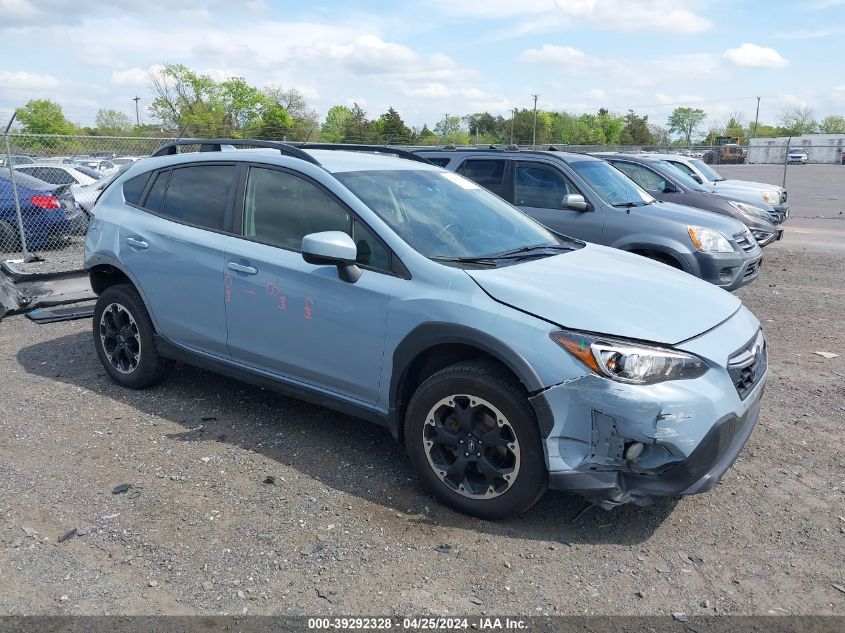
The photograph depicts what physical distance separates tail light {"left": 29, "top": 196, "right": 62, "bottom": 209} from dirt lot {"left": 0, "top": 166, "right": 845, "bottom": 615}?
7.76 m

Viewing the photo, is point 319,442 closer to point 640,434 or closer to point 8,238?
point 640,434

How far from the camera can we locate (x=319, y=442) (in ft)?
15.0

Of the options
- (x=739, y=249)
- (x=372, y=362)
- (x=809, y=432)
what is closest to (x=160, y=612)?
(x=372, y=362)

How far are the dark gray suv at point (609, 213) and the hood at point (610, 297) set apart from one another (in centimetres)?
361

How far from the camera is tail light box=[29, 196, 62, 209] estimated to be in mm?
11938

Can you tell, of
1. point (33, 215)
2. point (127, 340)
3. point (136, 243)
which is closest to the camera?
point (136, 243)

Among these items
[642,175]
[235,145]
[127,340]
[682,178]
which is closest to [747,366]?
[235,145]

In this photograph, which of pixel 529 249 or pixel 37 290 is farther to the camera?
pixel 37 290

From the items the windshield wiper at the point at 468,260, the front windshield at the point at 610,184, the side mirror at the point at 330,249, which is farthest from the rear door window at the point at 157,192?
the front windshield at the point at 610,184

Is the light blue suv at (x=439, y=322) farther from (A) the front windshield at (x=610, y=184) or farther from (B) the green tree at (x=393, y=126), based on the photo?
(B) the green tree at (x=393, y=126)

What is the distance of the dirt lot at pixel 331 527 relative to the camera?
3049mm

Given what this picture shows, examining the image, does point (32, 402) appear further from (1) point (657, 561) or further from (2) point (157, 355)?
(1) point (657, 561)

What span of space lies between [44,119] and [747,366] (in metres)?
100

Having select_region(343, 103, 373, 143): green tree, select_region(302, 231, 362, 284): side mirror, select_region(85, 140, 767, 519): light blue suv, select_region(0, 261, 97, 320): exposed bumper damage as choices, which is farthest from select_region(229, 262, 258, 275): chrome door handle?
select_region(343, 103, 373, 143): green tree
